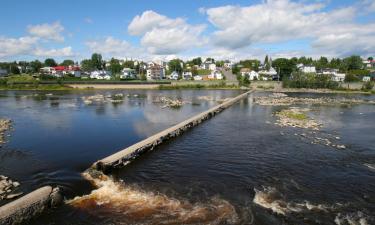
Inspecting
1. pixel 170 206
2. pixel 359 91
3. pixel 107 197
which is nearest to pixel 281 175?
pixel 170 206

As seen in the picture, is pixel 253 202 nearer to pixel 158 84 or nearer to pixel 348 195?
pixel 348 195

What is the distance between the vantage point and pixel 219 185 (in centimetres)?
1521

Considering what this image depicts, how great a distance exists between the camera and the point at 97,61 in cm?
19462

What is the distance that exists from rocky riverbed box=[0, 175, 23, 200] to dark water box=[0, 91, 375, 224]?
17.8 inches

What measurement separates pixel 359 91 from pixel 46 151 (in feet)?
323

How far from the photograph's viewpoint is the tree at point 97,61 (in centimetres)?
19388

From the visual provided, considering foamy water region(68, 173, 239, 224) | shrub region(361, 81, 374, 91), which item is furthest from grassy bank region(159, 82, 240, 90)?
foamy water region(68, 173, 239, 224)

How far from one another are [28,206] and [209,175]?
29.1ft

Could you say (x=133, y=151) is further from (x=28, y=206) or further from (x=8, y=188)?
(x=28, y=206)

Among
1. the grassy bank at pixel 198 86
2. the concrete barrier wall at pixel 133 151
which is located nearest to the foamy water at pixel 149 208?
the concrete barrier wall at pixel 133 151

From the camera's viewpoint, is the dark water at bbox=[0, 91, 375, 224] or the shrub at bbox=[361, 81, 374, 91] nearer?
the dark water at bbox=[0, 91, 375, 224]

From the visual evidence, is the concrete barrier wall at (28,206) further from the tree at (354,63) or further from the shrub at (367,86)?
the tree at (354,63)

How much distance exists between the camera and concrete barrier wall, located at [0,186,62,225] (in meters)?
11.1

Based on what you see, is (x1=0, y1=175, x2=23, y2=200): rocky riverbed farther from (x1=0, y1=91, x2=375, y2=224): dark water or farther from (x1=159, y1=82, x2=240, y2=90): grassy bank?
(x1=159, y1=82, x2=240, y2=90): grassy bank
